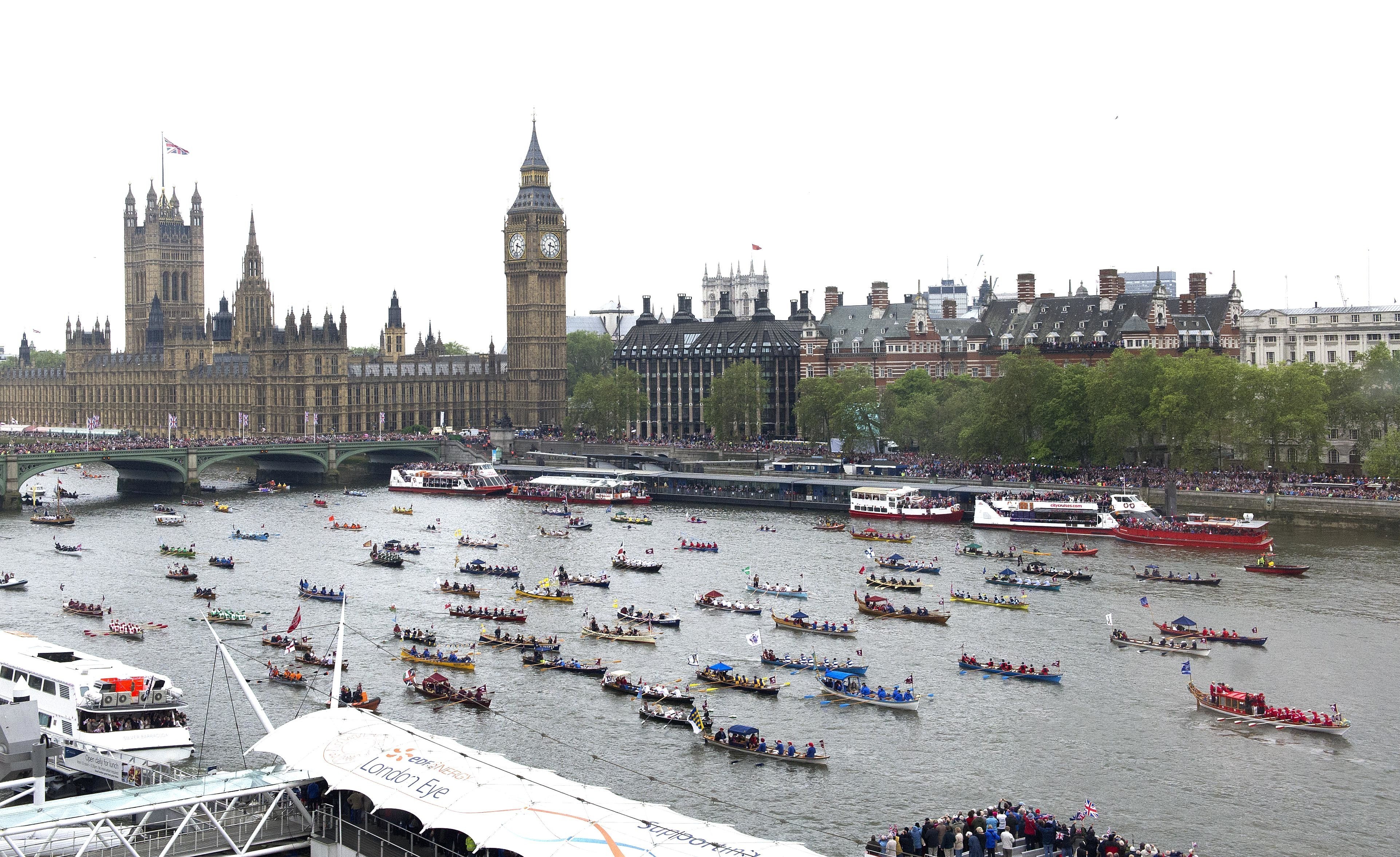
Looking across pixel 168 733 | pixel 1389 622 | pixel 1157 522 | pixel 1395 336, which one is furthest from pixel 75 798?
pixel 1395 336

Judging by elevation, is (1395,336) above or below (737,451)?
above

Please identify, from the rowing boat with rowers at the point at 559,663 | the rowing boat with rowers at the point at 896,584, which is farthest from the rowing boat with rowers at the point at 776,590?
the rowing boat with rowers at the point at 559,663

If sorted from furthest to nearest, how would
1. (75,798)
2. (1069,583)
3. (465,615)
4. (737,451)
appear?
(737,451)
(1069,583)
(465,615)
(75,798)

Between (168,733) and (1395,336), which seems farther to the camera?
(1395,336)

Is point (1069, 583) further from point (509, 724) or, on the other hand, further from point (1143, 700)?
point (509, 724)

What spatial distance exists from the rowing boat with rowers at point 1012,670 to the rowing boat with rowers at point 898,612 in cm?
1140

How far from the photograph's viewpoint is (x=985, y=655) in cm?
7931

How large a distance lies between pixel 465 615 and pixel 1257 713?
4695 centimetres

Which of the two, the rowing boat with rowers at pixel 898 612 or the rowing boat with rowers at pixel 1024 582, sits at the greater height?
the rowing boat with rowers at pixel 1024 582

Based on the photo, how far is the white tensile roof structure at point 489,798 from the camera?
39438 mm

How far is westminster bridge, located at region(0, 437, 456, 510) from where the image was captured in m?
154

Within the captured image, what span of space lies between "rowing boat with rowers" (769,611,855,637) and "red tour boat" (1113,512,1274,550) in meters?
41.2

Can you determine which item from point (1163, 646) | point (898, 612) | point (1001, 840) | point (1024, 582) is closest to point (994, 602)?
point (898, 612)

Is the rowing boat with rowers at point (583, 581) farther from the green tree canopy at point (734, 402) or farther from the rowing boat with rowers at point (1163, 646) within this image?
the green tree canopy at point (734, 402)
